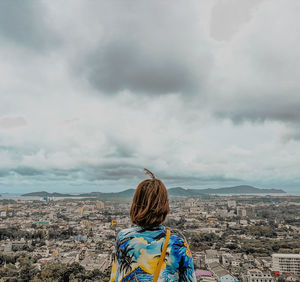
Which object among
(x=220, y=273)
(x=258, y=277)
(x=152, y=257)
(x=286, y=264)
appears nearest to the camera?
(x=152, y=257)

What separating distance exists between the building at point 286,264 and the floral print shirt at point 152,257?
6.28 metres

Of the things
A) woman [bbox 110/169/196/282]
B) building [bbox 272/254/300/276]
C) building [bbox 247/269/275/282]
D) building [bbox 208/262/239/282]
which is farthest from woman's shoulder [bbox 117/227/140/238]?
building [bbox 272/254/300/276]

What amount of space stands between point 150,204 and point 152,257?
0.39ft

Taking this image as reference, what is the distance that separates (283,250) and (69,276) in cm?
609

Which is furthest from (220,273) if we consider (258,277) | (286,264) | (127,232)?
(127,232)

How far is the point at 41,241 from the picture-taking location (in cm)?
1071

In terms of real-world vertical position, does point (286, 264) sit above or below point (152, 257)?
below

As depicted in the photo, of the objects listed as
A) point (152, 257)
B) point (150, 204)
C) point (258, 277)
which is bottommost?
point (258, 277)

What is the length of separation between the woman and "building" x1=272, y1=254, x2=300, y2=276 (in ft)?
20.6

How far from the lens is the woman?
579 mm

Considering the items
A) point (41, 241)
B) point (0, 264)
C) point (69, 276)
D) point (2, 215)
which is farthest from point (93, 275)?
point (2, 215)

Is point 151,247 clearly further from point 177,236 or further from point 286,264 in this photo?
point 286,264

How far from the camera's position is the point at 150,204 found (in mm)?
642

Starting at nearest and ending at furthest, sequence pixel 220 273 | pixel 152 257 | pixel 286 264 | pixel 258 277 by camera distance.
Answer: pixel 152 257
pixel 258 277
pixel 220 273
pixel 286 264
